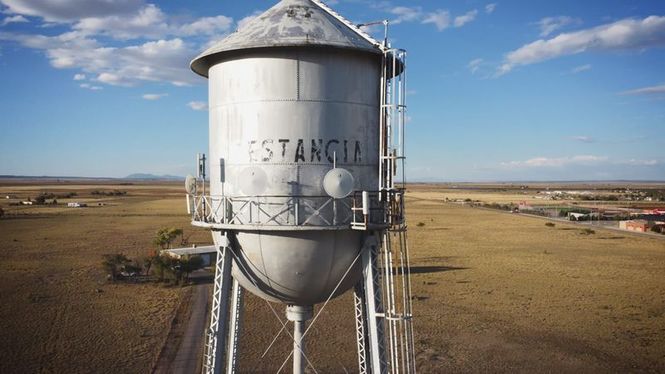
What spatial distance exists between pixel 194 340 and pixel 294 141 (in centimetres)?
1486

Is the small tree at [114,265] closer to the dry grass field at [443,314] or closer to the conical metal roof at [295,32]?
the dry grass field at [443,314]

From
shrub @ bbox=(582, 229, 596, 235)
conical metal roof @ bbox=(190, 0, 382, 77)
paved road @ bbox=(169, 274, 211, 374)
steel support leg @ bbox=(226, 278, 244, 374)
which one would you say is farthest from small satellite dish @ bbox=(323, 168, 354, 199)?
shrub @ bbox=(582, 229, 596, 235)

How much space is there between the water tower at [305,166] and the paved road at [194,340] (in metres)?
9.26

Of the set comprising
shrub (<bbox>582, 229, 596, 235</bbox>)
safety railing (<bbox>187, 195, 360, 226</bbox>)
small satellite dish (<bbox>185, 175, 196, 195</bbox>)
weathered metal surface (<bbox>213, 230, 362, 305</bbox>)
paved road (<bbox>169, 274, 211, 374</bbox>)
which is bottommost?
paved road (<bbox>169, 274, 211, 374</bbox>)

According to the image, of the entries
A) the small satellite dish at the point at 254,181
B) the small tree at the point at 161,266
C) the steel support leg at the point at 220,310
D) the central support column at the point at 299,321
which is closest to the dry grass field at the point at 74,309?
the small tree at the point at 161,266

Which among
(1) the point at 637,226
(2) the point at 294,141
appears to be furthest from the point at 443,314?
(1) the point at 637,226

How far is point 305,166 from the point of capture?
10.4 metres

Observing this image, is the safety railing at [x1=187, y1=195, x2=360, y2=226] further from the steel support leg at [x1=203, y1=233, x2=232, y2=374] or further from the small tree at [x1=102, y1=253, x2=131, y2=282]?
the small tree at [x1=102, y1=253, x2=131, y2=282]

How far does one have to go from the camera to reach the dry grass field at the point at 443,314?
20.2m

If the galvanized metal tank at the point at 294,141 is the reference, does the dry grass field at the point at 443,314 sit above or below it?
below

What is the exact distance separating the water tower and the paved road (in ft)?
30.4

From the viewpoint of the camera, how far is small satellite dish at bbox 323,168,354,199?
10006 mm

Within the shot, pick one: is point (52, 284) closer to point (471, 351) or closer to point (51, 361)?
point (51, 361)

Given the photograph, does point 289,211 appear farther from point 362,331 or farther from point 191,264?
point 191,264
